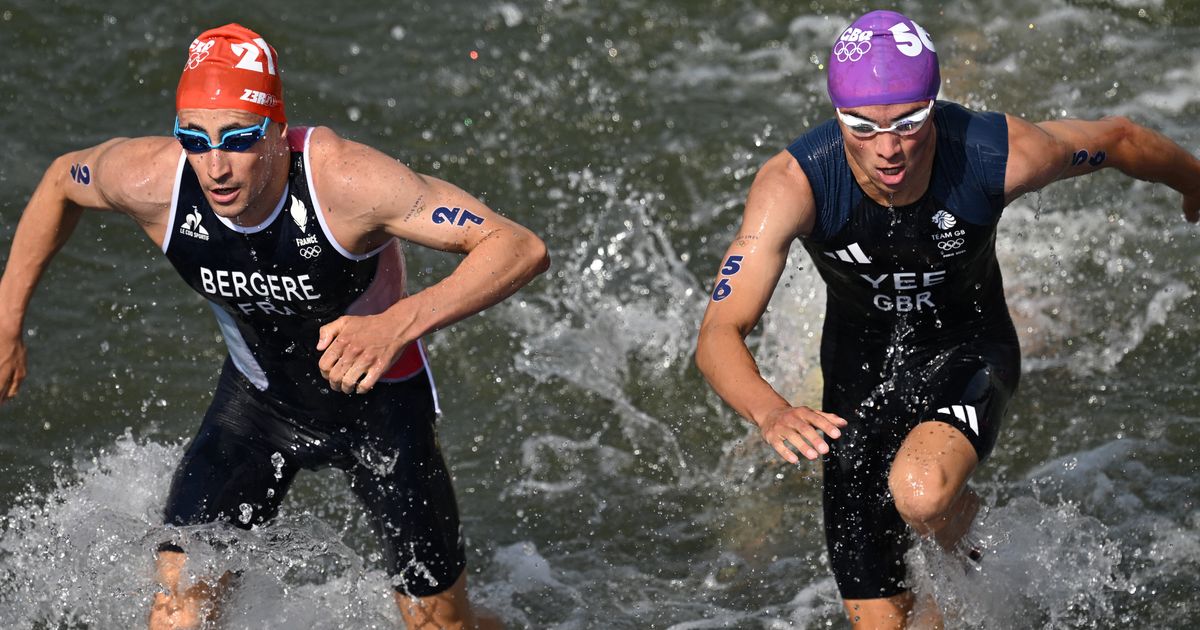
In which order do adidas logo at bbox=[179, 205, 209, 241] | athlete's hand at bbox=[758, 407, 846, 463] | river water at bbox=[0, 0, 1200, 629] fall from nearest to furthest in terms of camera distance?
athlete's hand at bbox=[758, 407, 846, 463] → adidas logo at bbox=[179, 205, 209, 241] → river water at bbox=[0, 0, 1200, 629]

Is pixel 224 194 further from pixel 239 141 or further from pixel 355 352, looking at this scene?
pixel 355 352

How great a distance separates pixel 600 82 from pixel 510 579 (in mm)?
4221

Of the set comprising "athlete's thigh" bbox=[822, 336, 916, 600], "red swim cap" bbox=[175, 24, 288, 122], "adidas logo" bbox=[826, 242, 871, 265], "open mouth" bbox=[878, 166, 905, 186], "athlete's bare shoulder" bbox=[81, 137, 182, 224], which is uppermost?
"red swim cap" bbox=[175, 24, 288, 122]

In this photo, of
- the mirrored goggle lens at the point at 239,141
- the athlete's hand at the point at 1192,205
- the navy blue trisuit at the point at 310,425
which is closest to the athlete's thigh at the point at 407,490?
the navy blue trisuit at the point at 310,425

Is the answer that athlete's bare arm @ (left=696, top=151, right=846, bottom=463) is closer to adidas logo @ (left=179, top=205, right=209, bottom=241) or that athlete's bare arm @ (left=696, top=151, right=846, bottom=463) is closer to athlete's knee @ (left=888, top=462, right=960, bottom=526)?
athlete's knee @ (left=888, top=462, right=960, bottom=526)

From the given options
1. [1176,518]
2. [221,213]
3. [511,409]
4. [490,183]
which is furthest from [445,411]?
[1176,518]

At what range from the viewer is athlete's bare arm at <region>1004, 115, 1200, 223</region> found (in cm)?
501

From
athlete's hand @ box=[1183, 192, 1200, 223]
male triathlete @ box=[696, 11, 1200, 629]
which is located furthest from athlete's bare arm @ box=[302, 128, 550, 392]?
athlete's hand @ box=[1183, 192, 1200, 223]

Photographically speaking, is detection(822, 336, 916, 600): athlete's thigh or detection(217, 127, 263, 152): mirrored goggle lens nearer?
detection(217, 127, 263, 152): mirrored goggle lens

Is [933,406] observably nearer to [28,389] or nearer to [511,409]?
[511,409]

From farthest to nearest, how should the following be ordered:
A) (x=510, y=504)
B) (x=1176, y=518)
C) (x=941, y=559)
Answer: (x=510, y=504) → (x=1176, y=518) → (x=941, y=559)

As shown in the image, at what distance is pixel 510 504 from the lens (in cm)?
712

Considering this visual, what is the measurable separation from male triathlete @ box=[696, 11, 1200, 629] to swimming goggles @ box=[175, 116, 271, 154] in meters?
1.56

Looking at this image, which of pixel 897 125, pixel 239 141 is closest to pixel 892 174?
pixel 897 125
